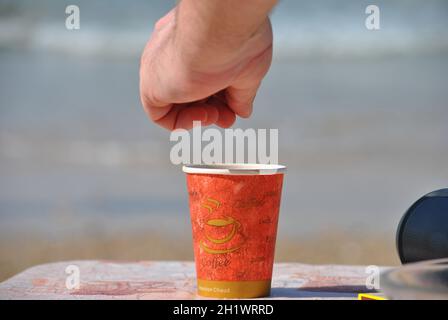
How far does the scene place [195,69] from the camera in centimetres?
88

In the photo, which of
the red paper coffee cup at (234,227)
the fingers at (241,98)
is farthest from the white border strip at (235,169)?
the fingers at (241,98)

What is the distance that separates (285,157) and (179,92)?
3785 millimetres

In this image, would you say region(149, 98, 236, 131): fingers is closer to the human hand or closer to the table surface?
the human hand

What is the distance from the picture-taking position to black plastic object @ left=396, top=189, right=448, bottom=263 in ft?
4.00

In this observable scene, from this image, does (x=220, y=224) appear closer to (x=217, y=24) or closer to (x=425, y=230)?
(x=425, y=230)

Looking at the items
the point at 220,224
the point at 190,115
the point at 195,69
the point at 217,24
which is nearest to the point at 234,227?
the point at 220,224

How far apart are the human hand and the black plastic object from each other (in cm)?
40

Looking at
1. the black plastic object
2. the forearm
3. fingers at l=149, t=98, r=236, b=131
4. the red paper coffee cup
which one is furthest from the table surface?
the forearm

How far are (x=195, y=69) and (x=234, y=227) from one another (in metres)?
0.53

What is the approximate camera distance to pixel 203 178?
136 centimetres

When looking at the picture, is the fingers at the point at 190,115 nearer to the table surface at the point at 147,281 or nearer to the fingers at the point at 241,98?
the fingers at the point at 241,98

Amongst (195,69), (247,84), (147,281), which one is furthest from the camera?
(147,281)
